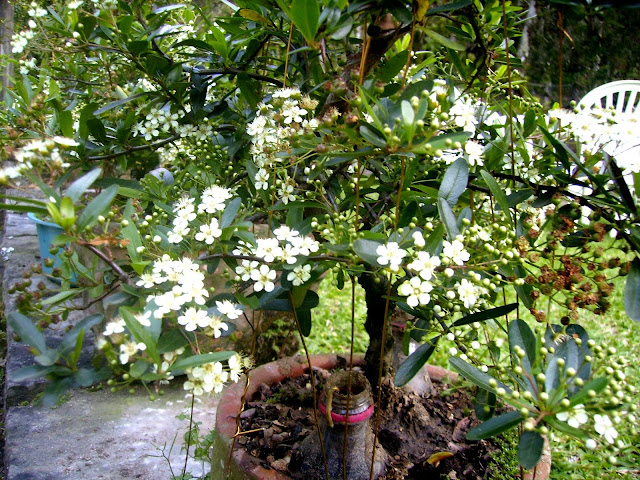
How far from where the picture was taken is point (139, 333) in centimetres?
75

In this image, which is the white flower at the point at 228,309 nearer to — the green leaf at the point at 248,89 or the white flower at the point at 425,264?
the white flower at the point at 425,264

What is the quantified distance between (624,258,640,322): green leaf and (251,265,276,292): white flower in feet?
1.88

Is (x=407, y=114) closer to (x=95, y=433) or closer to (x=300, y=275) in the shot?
(x=300, y=275)

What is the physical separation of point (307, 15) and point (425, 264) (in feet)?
1.44

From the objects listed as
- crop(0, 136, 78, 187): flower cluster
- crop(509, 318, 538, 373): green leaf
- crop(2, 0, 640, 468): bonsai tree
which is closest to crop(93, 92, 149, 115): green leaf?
crop(2, 0, 640, 468): bonsai tree

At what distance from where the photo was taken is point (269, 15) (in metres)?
1.25

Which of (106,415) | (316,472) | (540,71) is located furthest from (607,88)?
(540,71)

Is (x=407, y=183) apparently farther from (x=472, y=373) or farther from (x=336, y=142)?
(x=472, y=373)

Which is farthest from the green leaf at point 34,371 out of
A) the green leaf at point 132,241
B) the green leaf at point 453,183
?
the green leaf at point 453,183

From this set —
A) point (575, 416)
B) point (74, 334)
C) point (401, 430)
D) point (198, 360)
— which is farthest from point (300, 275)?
point (401, 430)

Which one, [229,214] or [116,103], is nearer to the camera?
[229,214]

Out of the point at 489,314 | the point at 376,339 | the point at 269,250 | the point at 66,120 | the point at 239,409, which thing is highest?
the point at 66,120

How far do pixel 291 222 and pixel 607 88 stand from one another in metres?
1.97

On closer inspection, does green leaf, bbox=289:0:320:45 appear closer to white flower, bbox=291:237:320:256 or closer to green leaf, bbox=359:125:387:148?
green leaf, bbox=359:125:387:148
